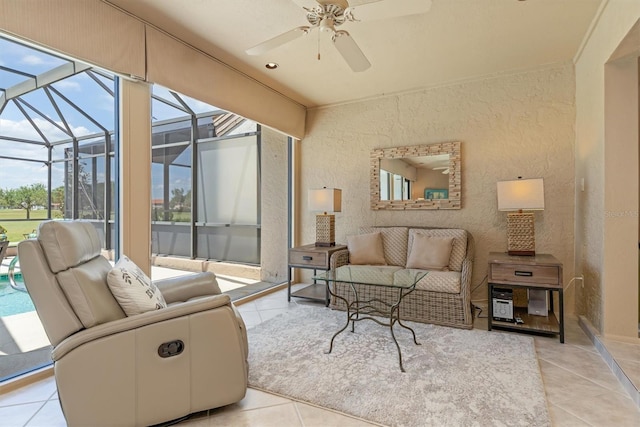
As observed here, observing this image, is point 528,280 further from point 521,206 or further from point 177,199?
point 177,199

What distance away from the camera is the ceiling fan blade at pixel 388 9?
1.85m

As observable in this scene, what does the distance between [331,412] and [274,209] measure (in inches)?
135

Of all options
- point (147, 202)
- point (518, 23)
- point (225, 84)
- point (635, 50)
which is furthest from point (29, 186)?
point (635, 50)

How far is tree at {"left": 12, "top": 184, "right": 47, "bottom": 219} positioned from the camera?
221 centimetres

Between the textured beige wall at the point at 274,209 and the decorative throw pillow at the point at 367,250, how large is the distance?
4.28 feet

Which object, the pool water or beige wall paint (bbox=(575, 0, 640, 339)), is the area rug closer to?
beige wall paint (bbox=(575, 0, 640, 339))

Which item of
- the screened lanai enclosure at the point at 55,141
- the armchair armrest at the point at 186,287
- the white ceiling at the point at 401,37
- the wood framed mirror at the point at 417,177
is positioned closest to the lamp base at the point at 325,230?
the wood framed mirror at the point at 417,177

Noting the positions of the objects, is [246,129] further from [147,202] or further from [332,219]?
[147,202]

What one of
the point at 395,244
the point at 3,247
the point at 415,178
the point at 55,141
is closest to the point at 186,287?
the point at 3,247

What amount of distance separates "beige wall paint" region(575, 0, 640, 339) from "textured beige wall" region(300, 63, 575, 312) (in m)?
0.42

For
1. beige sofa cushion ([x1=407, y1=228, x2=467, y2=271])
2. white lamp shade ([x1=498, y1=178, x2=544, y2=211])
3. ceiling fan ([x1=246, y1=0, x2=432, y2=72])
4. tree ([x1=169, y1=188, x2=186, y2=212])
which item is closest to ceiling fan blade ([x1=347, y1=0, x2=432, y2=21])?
ceiling fan ([x1=246, y1=0, x2=432, y2=72])

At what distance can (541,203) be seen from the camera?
3029 millimetres

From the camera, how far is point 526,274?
2.82m

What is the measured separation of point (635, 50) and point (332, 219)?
311 cm
